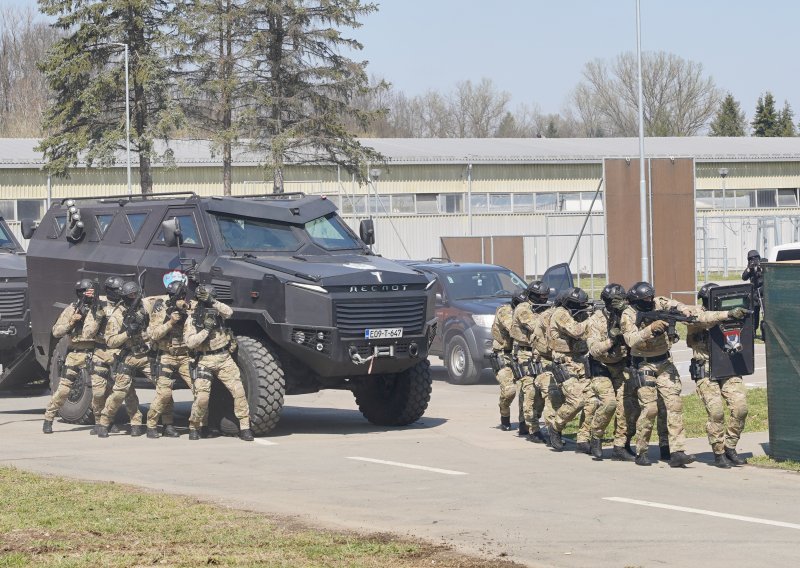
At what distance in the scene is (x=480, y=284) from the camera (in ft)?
69.2

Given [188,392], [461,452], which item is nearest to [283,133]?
[188,392]

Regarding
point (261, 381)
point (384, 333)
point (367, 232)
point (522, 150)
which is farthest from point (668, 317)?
point (522, 150)

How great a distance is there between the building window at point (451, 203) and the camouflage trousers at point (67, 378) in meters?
44.4

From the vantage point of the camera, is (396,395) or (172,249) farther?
(396,395)

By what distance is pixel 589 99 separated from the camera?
362ft

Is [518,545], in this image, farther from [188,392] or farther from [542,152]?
[542,152]

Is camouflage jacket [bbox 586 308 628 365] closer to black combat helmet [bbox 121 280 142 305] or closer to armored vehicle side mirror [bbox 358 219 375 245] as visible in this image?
armored vehicle side mirror [bbox 358 219 375 245]

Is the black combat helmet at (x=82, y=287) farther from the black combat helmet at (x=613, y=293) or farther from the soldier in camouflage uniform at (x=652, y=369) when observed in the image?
the soldier in camouflage uniform at (x=652, y=369)

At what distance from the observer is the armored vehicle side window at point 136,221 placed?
1527 cm

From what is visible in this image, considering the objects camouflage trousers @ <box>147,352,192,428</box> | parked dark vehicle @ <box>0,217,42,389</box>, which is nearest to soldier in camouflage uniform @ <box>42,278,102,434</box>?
camouflage trousers @ <box>147,352,192,428</box>

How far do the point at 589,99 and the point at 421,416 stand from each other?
97818 mm

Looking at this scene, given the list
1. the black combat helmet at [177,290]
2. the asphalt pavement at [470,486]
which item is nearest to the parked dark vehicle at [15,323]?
the asphalt pavement at [470,486]

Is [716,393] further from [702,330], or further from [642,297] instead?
[642,297]

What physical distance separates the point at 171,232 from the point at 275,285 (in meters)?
1.47
